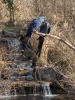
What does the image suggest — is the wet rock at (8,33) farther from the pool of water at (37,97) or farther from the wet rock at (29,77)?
the pool of water at (37,97)

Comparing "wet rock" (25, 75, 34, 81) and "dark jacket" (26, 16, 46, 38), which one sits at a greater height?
"dark jacket" (26, 16, 46, 38)

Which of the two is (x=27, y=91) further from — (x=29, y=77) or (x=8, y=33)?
(x=8, y=33)

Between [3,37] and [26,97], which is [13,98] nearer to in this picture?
[26,97]

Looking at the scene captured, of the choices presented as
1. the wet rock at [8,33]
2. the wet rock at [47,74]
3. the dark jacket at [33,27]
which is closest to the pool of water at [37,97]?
the wet rock at [47,74]

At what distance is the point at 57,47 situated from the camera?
16781 millimetres

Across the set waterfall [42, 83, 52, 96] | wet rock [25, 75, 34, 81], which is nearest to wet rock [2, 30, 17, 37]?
wet rock [25, 75, 34, 81]

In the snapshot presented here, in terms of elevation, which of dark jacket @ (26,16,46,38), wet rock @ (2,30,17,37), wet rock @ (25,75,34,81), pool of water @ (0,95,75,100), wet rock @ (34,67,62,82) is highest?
dark jacket @ (26,16,46,38)

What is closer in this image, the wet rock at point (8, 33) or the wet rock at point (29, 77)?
the wet rock at point (29, 77)

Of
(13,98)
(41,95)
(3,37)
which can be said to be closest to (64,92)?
(41,95)

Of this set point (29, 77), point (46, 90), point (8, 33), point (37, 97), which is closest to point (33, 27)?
point (37, 97)

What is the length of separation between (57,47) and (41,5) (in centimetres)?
931

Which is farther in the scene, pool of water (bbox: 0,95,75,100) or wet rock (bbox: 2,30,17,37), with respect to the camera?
wet rock (bbox: 2,30,17,37)

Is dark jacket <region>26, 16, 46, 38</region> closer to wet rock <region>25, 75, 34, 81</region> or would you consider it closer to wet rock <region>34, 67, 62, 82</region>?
wet rock <region>34, 67, 62, 82</region>

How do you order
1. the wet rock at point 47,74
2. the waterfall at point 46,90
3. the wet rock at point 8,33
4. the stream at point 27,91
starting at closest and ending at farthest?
the stream at point 27,91, the waterfall at point 46,90, the wet rock at point 47,74, the wet rock at point 8,33
